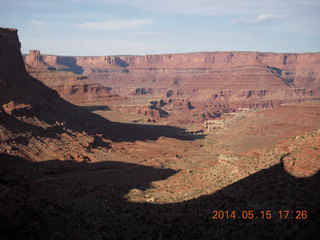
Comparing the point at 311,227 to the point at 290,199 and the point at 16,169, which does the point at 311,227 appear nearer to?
the point at 290,199

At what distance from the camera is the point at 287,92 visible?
181250mm

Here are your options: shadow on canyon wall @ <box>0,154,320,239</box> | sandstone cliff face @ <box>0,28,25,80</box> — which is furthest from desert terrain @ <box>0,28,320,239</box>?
sandstone cliff face @ <box>0,28,25,80</box>

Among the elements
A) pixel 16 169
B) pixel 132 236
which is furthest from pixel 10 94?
pixel 132 236

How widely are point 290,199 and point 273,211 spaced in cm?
145

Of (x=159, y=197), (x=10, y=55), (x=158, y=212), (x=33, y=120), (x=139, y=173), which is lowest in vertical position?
(x=139, y=173)

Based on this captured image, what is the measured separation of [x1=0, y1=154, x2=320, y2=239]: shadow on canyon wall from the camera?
2338 centimetres

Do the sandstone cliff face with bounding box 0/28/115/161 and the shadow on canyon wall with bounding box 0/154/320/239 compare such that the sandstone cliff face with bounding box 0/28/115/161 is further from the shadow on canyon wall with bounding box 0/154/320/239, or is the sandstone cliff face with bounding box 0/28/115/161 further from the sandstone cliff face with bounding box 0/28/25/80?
the shadow on canyon wall with bounding box 0/154/320/239

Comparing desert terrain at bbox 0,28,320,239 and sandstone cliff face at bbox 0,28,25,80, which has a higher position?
sandstone cliff face at bbox 0,28,25,80

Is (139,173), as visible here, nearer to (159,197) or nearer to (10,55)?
(159,197)

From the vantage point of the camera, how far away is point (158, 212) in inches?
1298

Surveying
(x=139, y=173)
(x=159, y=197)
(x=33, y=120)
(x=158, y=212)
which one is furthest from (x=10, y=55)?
(x=158, y=212)

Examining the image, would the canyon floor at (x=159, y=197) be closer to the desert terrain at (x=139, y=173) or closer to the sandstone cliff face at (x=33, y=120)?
the desert terrain at (x=139, y=173)

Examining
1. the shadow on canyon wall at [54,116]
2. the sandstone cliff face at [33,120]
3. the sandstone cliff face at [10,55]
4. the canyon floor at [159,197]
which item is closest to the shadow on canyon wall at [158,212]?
the canyon floor at [159,197]

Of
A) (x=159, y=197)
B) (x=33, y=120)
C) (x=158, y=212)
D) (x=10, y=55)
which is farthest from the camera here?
(x=10, y=55)
